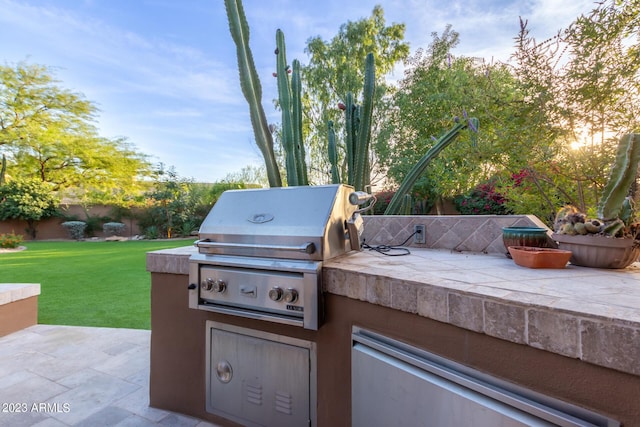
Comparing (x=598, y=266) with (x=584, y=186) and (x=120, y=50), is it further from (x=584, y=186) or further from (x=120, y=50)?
(x=120, y=50)

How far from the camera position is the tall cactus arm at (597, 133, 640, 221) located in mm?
1095

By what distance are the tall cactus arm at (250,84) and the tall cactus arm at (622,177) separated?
197 centimetres

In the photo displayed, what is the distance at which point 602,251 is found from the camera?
107 cm

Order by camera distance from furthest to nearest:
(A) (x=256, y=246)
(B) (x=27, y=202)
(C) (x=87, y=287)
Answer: (B) (x=27, y=202)
(C) (x=87, y=287)
(A) (x=256, y=246)

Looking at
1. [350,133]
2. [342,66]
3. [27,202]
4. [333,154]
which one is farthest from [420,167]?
[27,202]

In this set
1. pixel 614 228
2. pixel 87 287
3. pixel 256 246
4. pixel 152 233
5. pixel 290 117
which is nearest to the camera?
pixel 614 228

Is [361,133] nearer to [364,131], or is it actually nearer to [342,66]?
[364,131]

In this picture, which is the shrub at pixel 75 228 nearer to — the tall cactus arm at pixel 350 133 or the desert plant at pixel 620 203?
the tall cactus arm at pixel 350 133

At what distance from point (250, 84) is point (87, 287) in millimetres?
4220

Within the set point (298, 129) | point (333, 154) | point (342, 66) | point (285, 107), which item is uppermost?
point (342, 66)

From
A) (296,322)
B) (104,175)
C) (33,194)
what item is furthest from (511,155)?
(104,175)

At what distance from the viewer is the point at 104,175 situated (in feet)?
49.2

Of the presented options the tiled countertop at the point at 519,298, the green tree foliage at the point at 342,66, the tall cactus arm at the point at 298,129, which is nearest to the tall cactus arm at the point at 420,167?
the tall cactus arm at the point at 298,129

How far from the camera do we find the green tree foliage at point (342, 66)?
8985 millimetres
